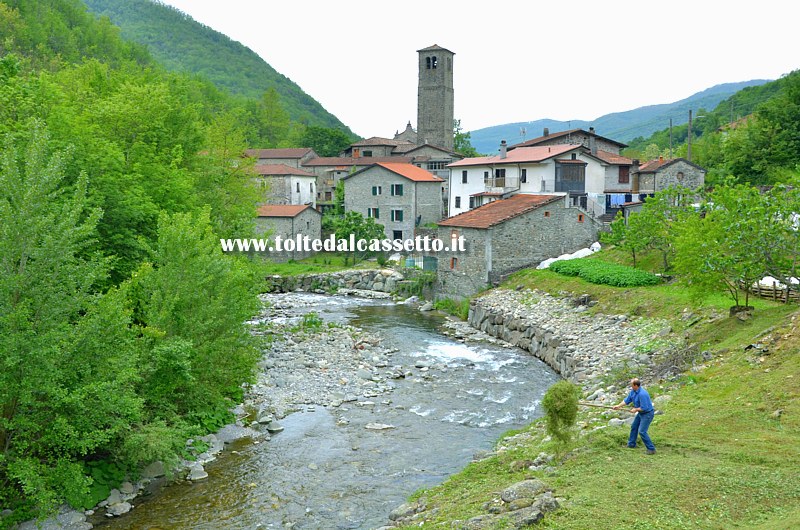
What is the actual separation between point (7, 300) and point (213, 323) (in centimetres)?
695

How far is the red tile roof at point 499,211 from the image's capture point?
129 ft

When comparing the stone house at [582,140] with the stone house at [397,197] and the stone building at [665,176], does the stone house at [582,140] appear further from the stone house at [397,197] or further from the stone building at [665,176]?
the stone house at [397,197]

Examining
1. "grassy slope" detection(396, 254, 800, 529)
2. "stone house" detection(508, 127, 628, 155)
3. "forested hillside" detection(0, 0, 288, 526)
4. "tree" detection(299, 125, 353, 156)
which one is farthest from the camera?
"tree" detection(299, 125, 353, 156)

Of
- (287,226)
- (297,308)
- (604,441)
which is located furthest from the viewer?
(287,226)

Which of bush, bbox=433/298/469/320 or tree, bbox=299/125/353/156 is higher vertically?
tree, bbox=299/125/353/156

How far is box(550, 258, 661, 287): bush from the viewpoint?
30.7 m

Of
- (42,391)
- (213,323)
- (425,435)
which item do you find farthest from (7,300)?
(425,435)

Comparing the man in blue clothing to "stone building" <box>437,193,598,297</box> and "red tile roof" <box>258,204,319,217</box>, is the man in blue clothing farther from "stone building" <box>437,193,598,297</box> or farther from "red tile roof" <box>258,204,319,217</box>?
"red tile roof" <box>258,204,319,217</box>

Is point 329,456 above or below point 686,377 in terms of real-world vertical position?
below

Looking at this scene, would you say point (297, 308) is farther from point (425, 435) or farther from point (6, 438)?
point (6, 438)

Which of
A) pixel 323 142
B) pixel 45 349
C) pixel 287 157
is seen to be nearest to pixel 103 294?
pixel 45 349

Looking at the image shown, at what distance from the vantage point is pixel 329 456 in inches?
698

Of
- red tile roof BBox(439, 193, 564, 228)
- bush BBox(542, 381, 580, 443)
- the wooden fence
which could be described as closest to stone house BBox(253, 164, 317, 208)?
red tile roof BBox(439, 193, 564, 228)

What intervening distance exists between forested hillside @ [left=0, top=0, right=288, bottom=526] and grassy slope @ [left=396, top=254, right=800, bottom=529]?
7.31 meters
